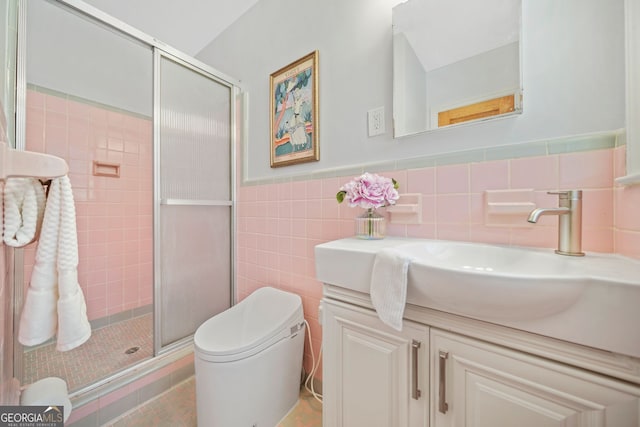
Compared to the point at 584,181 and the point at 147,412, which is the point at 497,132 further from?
the point at 147,412

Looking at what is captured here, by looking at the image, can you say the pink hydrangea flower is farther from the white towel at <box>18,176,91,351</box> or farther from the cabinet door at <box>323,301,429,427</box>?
the white towel at <box>18,176,91,351</box>

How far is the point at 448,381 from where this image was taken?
0.54 m

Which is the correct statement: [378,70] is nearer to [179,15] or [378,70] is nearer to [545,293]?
[545,293]

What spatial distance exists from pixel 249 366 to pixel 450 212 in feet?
3.18

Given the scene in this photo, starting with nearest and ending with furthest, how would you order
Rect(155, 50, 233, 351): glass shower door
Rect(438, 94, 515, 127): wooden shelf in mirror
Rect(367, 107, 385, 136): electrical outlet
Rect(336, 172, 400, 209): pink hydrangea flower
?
Rect(438, 94, 515, 127): wooden shelf in mirror → Rect(336, 172, 400, 209): pink hydrangea flower → Rect(367, 107, 385, 136): electrical outlet → Rect(155, 50, 233, 351): glass shower door

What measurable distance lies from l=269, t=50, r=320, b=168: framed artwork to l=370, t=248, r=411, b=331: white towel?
30.7 inches

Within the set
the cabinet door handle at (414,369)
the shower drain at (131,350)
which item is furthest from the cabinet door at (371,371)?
the shower drain at (131,350)

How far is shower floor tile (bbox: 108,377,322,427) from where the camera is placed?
1.04 meters

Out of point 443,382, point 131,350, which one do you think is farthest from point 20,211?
point 131,350

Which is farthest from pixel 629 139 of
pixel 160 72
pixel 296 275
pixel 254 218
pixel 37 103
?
pixel 37 103

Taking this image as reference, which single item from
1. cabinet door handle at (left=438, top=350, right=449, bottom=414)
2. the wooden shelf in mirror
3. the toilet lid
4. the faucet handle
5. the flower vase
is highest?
the wooden shelf in mirror

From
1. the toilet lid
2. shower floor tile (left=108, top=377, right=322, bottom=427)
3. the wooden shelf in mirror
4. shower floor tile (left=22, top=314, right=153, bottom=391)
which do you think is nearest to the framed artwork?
the wooden shelf in mirror

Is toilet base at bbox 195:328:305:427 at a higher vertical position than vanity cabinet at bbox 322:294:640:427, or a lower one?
lower

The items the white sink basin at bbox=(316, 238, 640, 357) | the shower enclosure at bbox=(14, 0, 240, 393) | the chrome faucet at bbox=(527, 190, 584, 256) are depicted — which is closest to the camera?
the white sink basin at bbox=(316, 238, 640, 357)
